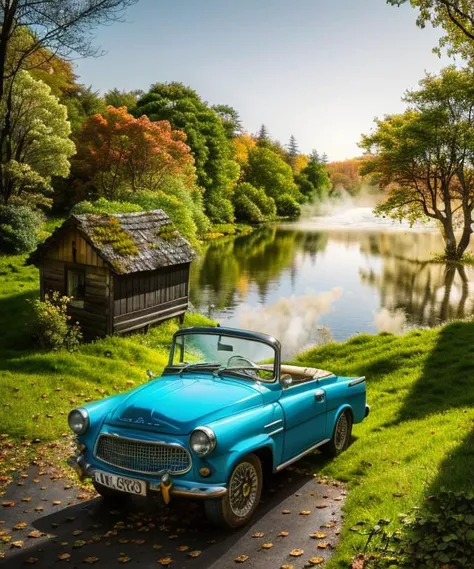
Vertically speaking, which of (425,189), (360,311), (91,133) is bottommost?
(360,311)

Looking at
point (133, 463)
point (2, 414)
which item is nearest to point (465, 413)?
point (133, 463)

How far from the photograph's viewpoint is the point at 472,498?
643 cm

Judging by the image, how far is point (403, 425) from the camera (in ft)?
37.3

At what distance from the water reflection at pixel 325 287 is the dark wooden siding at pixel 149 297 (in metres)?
4.40

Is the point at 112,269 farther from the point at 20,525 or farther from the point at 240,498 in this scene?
the point at 240,498

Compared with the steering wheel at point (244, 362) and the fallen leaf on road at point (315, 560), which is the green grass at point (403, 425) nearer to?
the fallen leaf on road at point (315, 560)

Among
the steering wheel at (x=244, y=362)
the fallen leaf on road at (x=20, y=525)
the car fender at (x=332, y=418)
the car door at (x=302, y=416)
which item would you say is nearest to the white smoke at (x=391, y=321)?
the car fender at (x=332, y=418)

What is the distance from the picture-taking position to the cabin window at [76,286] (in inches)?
839

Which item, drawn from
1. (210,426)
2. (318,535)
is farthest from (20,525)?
(318,535)

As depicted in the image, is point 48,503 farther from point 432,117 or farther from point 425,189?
point 425,189

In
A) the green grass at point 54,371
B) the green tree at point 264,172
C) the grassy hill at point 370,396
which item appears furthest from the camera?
the green tree at point 264,172

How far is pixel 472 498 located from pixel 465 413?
16.8 ft

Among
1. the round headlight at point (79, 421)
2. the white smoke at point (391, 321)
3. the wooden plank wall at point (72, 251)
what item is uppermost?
the wooden plank wall at point (72, 251)

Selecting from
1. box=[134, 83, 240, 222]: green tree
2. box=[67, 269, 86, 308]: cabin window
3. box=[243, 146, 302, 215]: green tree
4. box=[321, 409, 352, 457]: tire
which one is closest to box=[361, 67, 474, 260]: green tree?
box=[134, 83, 240, 222]: green tree
